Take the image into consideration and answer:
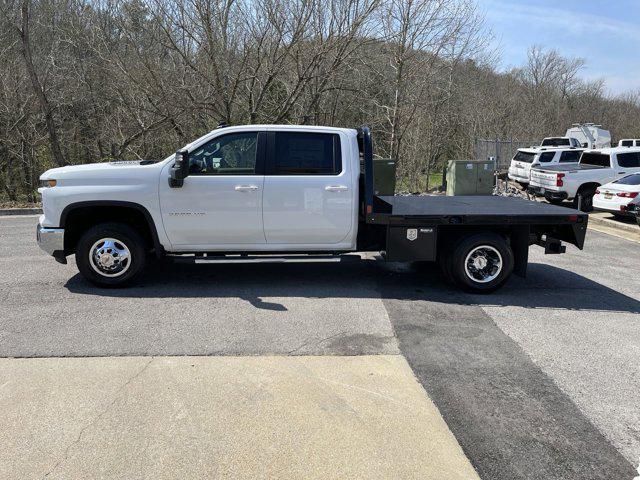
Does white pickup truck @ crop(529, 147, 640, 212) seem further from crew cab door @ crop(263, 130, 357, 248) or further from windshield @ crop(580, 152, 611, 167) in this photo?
crew cab door @ crop(263, 130, 357, 248)

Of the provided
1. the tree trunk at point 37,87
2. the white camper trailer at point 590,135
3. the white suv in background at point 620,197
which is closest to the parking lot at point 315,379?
the white suv in background at point 620,197

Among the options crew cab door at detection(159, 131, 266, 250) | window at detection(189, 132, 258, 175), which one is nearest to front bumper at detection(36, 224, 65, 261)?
crew cab door at detection(159, 131, 266, 250)

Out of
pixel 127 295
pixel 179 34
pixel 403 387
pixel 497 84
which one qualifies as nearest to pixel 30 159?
pixel 179 34

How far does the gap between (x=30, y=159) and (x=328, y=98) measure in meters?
9.68

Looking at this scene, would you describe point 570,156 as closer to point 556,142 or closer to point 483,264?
point 556,142

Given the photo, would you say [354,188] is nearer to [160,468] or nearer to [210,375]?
[210,375]

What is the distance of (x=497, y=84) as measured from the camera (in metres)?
28.5

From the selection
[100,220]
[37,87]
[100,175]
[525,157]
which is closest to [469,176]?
[525,157]

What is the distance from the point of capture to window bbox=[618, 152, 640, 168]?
15688 mm

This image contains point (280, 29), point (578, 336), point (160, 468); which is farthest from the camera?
point (280, 29)

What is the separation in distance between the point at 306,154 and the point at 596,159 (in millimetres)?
13559

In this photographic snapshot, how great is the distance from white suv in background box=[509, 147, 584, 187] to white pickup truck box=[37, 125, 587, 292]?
1313cm

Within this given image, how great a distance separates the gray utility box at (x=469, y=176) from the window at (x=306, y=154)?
10.3 meters

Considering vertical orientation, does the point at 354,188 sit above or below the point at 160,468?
above
